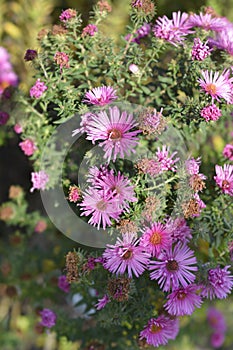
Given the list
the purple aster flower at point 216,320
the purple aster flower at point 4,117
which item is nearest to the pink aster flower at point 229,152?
the purple aster flower at point 4,117

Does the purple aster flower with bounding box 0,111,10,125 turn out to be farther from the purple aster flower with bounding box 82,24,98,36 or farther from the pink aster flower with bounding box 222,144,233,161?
the pink aster flower with bounding box 222,144,233,161

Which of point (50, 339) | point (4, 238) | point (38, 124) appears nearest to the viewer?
point (38, 124)

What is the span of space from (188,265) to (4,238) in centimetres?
122

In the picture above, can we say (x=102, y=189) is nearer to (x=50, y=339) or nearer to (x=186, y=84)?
(x=186, y=84)

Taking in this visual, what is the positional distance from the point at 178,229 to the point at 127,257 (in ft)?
0.42

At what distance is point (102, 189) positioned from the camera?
86 cm

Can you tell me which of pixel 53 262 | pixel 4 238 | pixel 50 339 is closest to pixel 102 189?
pixel 53 262

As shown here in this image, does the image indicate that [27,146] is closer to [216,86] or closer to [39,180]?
[39,180]

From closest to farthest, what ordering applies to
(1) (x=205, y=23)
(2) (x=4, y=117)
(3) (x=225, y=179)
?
(3) (x=225, y=179), (1) (x=205, y=23), (2) (x=4, y=117)

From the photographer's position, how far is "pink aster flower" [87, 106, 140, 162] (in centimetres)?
84

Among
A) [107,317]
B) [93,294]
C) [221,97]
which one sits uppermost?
[221,97]

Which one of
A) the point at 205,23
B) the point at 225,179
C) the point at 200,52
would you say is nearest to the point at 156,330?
the point at 225,179

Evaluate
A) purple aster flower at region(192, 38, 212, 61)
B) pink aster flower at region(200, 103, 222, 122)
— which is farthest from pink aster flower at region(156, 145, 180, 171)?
purple aster flower at region(192, 38, 212, 61)

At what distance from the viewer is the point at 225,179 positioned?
100cm
